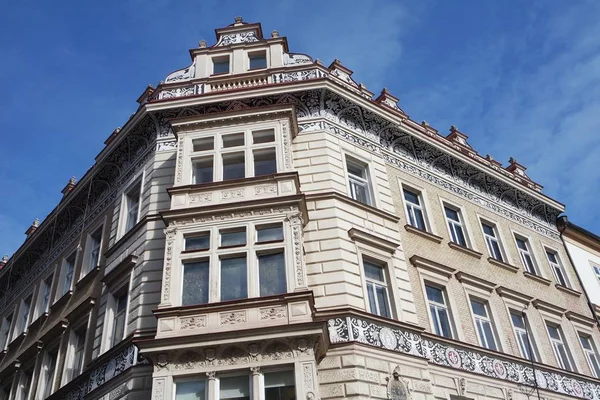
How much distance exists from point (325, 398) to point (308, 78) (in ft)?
36.7

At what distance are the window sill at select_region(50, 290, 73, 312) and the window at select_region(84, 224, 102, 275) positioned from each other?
3.37ft

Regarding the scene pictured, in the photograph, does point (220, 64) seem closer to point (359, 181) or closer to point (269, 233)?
point (359, 181)

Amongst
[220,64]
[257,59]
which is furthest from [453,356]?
[220,64]

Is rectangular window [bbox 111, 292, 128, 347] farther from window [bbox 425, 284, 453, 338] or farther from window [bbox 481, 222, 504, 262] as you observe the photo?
window [bbox 481, 222, 504, 262]

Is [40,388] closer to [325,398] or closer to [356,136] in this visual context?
[325,398]

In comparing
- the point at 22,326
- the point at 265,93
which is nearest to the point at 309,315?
the point at 265,93

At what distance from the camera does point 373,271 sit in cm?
1706

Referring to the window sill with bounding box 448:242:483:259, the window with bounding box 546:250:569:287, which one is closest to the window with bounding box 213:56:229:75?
the window sill with bounding box 448:242:483:259

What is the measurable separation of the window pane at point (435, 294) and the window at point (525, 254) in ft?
20.8

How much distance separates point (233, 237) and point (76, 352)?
24.2 feet

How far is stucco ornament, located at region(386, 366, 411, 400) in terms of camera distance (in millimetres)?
14320

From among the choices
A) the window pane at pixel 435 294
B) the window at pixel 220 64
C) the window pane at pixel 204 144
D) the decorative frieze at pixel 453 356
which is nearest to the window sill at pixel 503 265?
the window pane at pixel 435 294

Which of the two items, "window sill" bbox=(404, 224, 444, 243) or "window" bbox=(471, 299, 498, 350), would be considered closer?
"window" bbox=(471, 299, 498, 350)

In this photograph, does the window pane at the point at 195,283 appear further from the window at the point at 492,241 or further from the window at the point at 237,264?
the window at the point at 492,241
